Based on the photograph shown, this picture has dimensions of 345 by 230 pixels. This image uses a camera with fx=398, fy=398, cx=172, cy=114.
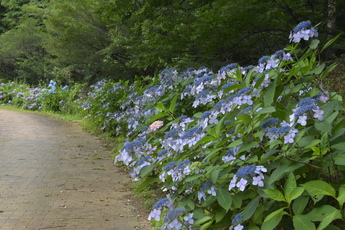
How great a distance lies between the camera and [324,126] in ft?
7.02

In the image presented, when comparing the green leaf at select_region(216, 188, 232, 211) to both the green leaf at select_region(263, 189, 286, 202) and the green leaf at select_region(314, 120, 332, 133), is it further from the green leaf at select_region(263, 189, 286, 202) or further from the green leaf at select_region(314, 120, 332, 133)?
the green leaf at select_region(314, 120, 332, 133)

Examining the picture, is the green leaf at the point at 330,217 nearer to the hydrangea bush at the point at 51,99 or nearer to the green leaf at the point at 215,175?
the green leaf at the point at 215,175

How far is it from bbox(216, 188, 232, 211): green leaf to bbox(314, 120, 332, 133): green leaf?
66cm

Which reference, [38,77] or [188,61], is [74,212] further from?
[38,77]

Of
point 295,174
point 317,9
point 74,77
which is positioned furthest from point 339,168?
point 74,77

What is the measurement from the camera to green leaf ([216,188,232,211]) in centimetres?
233

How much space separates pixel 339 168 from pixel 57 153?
19.5 feet

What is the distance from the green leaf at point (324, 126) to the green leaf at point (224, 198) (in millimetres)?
656

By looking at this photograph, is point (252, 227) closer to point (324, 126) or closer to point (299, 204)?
point (299, 204)

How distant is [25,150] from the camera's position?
295 inches

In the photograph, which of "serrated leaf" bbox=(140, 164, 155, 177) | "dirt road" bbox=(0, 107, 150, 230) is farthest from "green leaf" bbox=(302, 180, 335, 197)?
"dirt road" bbox=(0, 107, 150, 230)

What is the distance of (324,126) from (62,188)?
3778 millimetres

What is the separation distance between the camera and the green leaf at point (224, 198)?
2328mm

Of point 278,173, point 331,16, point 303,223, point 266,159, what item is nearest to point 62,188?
point 266,159
